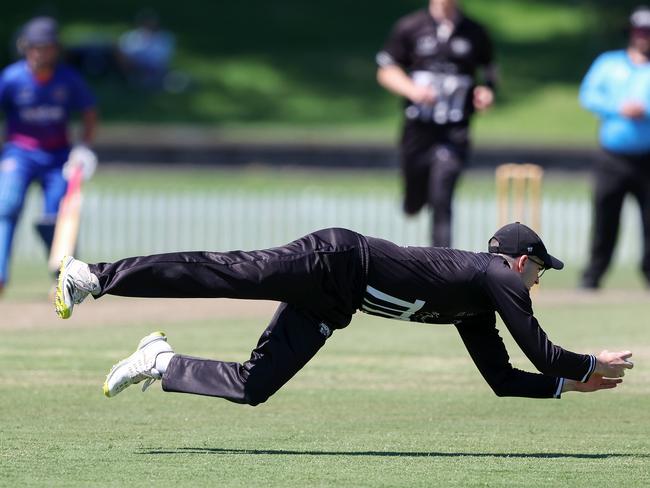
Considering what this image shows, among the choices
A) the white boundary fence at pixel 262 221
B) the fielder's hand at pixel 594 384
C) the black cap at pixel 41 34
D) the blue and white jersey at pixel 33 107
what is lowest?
the white boundary fence at pixel 262 221

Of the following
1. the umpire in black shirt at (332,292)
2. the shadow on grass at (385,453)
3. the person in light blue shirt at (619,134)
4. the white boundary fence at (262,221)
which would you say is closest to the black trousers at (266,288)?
the umpire in black shirt at (332,292)

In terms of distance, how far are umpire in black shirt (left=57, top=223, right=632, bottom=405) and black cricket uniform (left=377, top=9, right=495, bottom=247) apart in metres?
6.12

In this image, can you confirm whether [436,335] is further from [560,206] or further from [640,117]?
[560,206]

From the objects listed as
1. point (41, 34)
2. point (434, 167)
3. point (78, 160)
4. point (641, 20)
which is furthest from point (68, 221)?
point (641, 20)

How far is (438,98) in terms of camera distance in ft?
43.2

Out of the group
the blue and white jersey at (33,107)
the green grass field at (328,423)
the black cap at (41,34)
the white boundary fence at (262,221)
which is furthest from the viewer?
the white boundary fence at (262,221)

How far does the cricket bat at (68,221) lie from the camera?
1319 centimetres

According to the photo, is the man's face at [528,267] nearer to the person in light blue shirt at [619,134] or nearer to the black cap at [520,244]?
the black cap at [520,244]

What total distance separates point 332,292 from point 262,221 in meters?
12.9

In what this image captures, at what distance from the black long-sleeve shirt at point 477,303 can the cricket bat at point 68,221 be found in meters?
6.77

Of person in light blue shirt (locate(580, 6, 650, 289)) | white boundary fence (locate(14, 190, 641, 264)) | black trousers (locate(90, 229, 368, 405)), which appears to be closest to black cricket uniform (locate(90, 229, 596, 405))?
black trousers (locate(90, 229, 368, 405))

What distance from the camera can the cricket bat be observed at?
43.3ft

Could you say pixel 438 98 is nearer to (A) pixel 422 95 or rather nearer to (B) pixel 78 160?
(A) pixel 422 95

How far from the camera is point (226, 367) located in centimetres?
691
